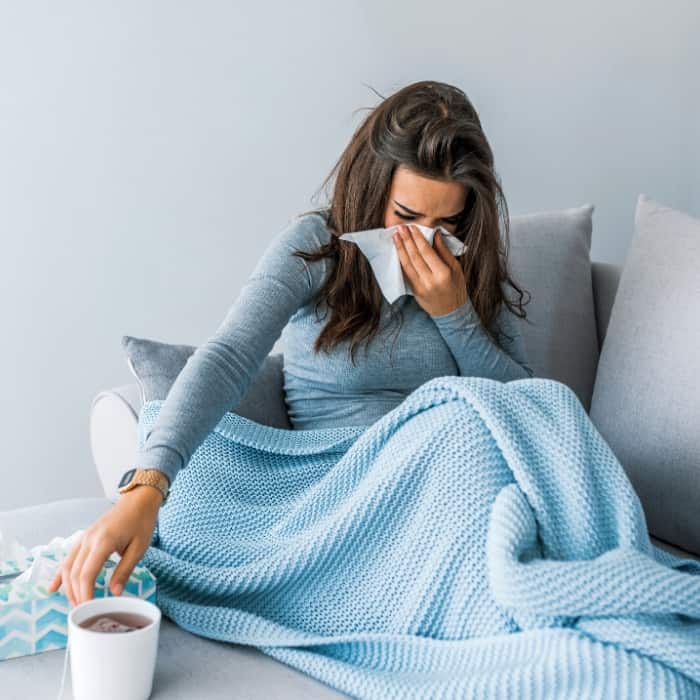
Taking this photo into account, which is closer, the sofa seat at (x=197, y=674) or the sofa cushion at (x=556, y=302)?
the sofa seat at (x=197, y=674)

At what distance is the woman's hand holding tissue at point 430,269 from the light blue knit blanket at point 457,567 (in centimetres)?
31

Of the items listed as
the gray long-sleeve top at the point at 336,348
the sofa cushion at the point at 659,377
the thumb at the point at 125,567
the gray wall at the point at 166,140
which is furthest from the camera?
the gray wall at the point at 166,140

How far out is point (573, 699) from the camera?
0.87m

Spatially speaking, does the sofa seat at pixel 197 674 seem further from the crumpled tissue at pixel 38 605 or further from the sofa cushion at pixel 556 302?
the sofa cushion at pixel 556 302

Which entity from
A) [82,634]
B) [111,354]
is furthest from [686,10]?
[82,634]

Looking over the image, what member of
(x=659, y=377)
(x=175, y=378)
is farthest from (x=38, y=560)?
(x=659, y=377)

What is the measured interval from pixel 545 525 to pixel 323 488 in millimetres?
276

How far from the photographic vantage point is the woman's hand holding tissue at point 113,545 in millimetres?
964

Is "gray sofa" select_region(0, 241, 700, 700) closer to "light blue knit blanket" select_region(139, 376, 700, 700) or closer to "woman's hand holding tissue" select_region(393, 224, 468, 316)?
Result: "light blue knit blanket" select_region(139, 376, 700, 700)

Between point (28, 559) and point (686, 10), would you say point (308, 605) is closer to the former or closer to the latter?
point (28, 559)

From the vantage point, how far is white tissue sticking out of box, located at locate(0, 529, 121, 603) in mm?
1023

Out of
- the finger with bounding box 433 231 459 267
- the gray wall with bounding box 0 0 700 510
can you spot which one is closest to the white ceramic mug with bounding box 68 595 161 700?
the finger with bounding box 433 231 459 267

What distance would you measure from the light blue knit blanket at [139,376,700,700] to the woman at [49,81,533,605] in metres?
0.20

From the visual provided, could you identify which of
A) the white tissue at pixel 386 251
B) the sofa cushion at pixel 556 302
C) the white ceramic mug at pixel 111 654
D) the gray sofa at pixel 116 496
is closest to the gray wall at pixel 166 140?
the gray sofa at pixel 116 496
